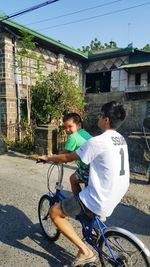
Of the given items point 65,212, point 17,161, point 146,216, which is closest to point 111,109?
point 65,212

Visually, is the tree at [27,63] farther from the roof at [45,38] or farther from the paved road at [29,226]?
the paved road at [29,226]

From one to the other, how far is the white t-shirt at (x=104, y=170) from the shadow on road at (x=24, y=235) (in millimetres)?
1074

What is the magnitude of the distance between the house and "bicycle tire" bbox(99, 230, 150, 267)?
30.2 ft

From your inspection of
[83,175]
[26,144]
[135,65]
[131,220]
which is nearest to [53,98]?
[26,144]

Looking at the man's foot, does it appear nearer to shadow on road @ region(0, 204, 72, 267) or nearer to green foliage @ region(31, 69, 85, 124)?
shadow on road @ region(0, 204, 72, 267)

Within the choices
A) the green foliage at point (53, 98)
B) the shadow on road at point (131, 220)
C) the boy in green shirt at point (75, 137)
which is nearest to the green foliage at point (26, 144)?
the green foliage at point (53, 98)

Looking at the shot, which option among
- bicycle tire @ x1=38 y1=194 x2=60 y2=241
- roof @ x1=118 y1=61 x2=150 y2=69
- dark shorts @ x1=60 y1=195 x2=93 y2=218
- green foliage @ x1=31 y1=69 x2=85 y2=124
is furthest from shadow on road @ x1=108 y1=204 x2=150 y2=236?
roof @ x1=118 y1=61 x2=150 y2=69

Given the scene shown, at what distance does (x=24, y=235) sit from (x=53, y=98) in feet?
24.4

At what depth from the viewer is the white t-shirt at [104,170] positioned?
2.40 meters

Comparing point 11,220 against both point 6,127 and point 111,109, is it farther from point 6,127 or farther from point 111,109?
point 6,127

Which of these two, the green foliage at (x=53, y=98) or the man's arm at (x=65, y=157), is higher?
the green foliage at (x=53, y=98)

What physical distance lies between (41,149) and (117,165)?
6.57 metres

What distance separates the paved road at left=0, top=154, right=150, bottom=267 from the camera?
3.16 m

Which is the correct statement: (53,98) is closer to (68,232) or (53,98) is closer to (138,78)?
(68,232)
